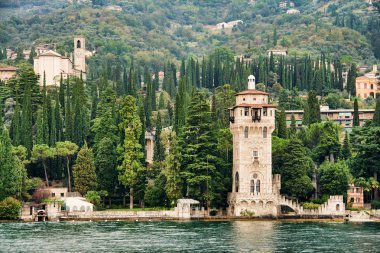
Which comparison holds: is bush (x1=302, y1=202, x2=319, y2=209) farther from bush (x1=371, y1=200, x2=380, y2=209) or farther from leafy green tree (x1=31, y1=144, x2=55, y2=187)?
leafy green tree (x1=31, y1=144, x2=55, y2=187)

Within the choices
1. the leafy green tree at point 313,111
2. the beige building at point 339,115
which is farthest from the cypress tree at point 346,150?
the beige building at point 339,115

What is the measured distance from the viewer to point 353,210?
113 metres

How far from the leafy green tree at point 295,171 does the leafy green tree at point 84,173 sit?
17.1m

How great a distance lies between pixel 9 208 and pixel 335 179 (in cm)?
2847

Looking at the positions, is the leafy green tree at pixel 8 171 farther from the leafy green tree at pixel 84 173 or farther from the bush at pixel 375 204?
the bush at pixel 375 204

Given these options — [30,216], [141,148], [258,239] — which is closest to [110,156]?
[141,148]

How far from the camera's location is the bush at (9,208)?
108625mm

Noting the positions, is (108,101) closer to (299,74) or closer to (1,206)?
(1,206)

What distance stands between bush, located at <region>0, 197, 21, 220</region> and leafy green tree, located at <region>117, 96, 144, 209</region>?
1122 centimetres

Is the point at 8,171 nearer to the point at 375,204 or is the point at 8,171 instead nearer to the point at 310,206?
the point at 310,206

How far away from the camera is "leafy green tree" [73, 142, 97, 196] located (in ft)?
381

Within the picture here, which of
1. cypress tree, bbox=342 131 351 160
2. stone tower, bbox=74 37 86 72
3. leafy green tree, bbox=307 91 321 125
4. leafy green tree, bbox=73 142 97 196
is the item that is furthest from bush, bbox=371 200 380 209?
stone tower, bbox=74 37 86 72

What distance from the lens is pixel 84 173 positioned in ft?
382

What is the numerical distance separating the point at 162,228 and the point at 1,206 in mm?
15314
